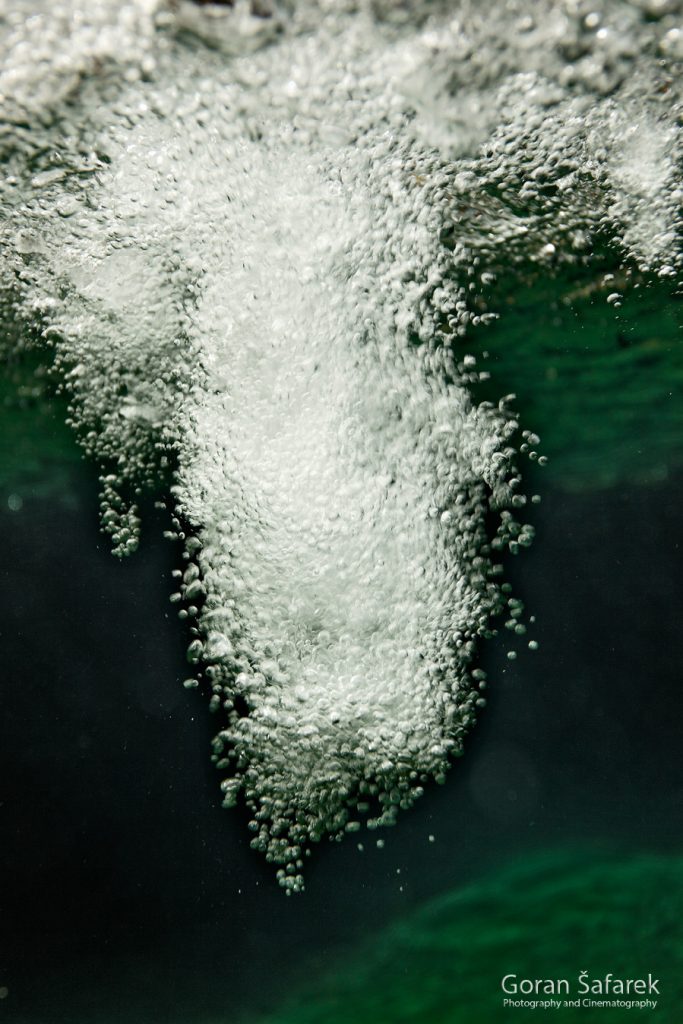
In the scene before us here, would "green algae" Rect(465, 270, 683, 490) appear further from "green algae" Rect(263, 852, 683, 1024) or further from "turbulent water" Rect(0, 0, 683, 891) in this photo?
"green algae" Rect(263, 852, 683, 1024)

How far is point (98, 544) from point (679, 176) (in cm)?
165

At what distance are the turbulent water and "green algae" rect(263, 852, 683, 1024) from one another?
1.05 ft

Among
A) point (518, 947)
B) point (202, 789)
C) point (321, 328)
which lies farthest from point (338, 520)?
point (518, 947)

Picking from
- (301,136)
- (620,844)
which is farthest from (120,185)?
(620,844)

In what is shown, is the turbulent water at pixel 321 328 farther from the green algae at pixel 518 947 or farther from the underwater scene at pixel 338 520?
the green algae at pixel 518 947

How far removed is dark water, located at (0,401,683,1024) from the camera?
1.54 m

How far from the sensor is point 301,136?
4.55ft

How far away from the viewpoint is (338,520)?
1.47 meters

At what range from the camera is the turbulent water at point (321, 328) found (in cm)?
138

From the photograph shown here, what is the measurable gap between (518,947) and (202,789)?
0.90 meters

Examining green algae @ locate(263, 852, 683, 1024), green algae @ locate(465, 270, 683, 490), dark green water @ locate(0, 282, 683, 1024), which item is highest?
green algae @ locate(465, 270, 683, 490)

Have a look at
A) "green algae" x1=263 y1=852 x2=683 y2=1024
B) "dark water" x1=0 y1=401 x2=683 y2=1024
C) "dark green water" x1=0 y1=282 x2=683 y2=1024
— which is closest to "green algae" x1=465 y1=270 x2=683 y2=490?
"dark green water" x1=0 y1=282 x2=683 y2=1024

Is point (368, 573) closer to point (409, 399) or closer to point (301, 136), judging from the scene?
point (409, 399)

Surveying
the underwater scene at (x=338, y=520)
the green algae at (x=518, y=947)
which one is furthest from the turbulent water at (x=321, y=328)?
the green algae at (x=518, y=947)
